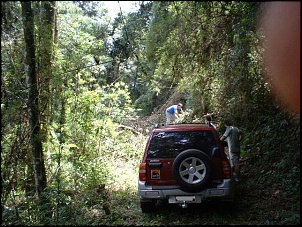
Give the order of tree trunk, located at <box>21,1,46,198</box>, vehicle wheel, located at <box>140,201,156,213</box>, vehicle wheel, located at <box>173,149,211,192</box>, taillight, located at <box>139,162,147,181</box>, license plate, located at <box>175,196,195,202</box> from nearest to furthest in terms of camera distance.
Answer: vehicle wheel, located at <box>173,149,211,192</box> < license plate, located at <box>175,196,195,202</box> < taillight, located at <box>139,162,147,181</box> < vehicle wheel, located at <box>140,201,156,213</box> < tree trunk, located at <box>21,1,46,198</box>

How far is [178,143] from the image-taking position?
264 inches

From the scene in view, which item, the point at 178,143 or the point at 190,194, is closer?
the point at 190,194

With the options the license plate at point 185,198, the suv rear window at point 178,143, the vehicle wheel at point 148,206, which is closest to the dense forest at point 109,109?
the vehicle wheel at point 148,206

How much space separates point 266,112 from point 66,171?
6.18 meters

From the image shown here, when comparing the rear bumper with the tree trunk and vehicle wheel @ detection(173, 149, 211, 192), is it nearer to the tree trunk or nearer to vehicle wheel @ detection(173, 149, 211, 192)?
vehicle wheel @ detection(173, 149, 211, 192)

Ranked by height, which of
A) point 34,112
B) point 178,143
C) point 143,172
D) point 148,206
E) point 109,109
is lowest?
point 148,206

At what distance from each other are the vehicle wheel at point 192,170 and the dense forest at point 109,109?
778mm

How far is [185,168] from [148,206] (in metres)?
1.36

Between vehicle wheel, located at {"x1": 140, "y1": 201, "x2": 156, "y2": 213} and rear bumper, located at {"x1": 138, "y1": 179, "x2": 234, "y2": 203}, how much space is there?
49 centimetres

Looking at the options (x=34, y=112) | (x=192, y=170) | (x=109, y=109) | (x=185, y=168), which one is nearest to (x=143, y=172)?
(x=185, y=168)

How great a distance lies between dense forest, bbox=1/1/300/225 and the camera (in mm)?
6547

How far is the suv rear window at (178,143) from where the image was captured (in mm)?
6586

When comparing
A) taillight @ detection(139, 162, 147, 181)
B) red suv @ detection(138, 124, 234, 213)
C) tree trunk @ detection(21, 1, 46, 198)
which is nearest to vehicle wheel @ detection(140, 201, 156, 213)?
red suv @ detection(138, 124, 234, 213)

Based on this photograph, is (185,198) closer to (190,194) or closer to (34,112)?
(190,194)
